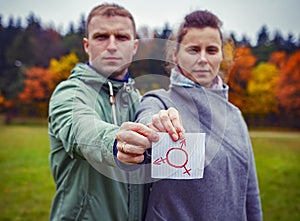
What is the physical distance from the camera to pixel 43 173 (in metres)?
5.09

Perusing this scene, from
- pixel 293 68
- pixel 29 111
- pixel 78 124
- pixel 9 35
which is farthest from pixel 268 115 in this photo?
pixel 78 124

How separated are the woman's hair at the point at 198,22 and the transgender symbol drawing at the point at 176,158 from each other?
0.44 metres

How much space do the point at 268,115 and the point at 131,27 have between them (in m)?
4.25

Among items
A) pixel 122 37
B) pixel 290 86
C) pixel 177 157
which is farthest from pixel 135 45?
pixel 290 86

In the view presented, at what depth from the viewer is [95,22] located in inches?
43.8

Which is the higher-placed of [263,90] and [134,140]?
[263,90]

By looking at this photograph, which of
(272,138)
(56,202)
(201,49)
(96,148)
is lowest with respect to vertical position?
(272,138)

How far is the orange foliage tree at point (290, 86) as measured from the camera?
211 inches

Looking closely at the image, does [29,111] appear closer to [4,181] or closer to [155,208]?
[4,181]

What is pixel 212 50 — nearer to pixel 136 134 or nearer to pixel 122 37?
pixel 122 37

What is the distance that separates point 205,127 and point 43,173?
176 inches

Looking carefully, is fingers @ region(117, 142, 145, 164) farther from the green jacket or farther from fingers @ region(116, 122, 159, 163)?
the green jacket

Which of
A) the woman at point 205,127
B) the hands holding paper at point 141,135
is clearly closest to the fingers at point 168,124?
the hands holding paper at point 141,135

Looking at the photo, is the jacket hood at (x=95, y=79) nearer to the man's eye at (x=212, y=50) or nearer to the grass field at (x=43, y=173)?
the man's eye at (x=212, y=50)
